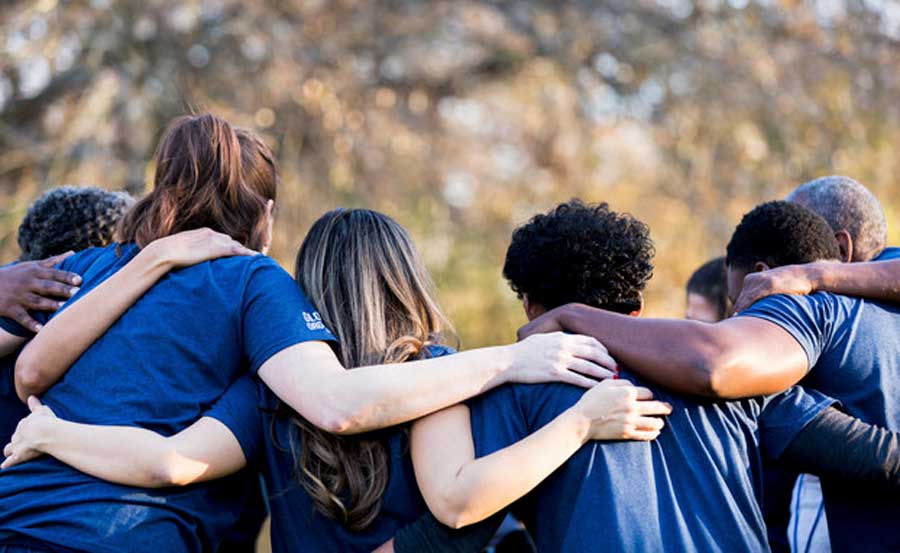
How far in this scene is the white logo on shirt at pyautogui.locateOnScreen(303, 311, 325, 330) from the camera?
267 centimetres

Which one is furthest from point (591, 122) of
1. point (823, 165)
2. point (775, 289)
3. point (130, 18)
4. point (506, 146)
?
point (775, 289)

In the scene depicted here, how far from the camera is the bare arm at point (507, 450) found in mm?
2443

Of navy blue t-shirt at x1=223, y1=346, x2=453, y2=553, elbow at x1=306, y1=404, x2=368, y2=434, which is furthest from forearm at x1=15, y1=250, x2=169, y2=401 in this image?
elbow at x1=306, y1=404, x2=368, y2=434

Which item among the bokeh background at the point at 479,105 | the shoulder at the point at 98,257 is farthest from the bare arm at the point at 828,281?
the bokeh background at the point at 479,105

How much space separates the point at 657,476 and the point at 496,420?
0.41m

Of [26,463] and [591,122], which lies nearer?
[26,463]

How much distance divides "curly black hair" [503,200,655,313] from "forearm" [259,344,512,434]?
0.94ft

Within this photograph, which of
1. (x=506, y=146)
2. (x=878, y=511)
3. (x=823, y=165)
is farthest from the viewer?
(x=506, y=146)

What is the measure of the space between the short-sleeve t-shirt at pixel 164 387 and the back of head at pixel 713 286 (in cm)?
246

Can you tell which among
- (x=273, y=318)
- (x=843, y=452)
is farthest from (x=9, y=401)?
(x=843, y=452)

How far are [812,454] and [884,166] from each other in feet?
21.0

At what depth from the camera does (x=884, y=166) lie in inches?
330

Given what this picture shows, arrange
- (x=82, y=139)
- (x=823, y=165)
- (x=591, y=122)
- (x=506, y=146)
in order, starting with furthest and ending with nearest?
1. (x=506, y=146)
2. (x=591, y=122)
3. (x=823, y=165)
4. (x=82, y=139)

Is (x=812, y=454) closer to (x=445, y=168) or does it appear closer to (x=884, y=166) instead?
(x=884, y=166)
